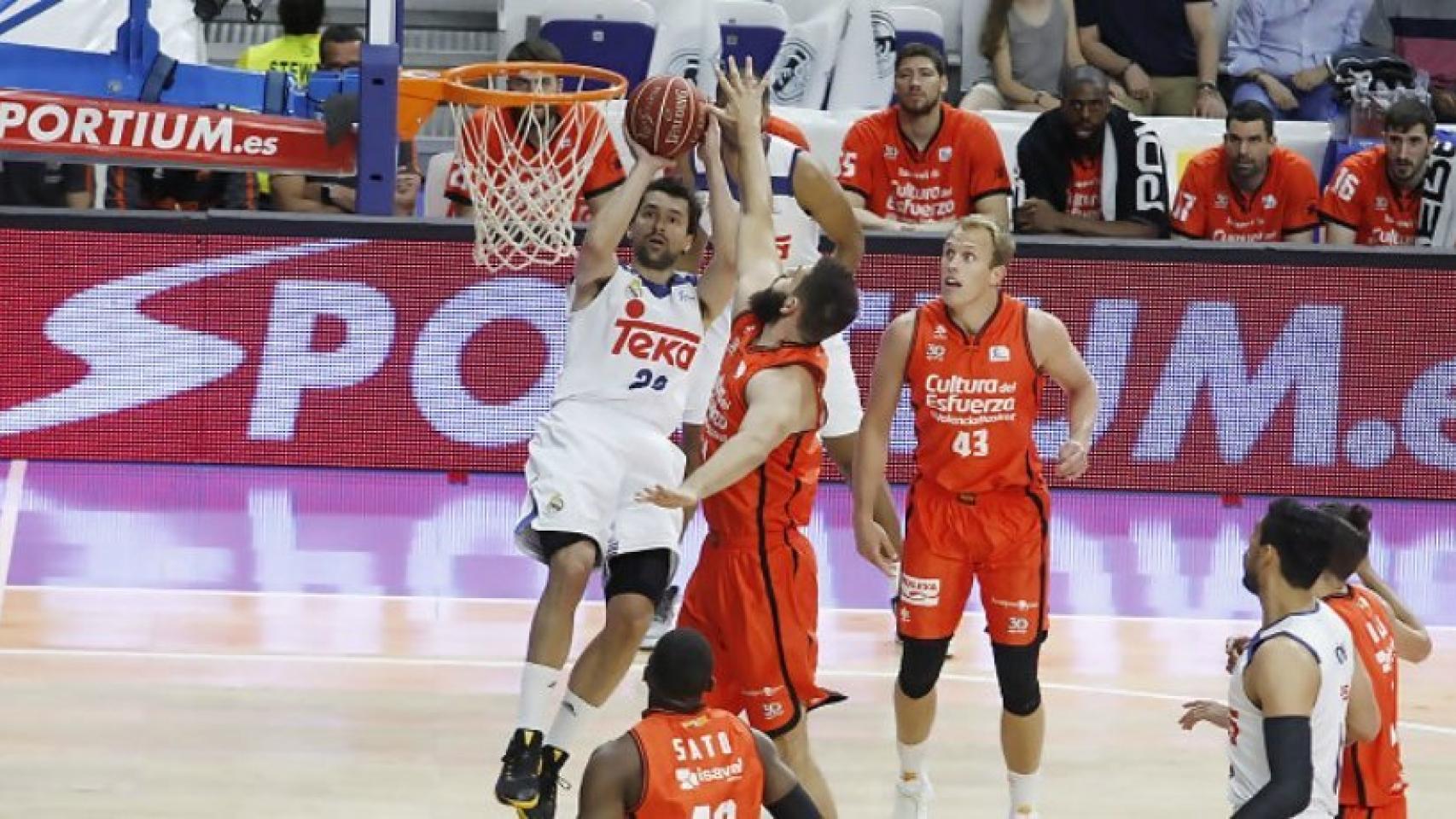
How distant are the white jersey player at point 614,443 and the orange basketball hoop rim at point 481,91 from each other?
120cm

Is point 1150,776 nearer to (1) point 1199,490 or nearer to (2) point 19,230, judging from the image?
(1) point 1199,490

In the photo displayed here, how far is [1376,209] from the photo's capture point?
13055mm

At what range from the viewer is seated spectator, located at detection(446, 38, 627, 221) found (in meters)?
9.88

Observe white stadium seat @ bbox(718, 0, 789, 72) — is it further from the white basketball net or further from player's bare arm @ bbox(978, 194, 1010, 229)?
the white basketball net

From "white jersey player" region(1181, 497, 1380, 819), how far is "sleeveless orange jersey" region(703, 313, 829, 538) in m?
1.97

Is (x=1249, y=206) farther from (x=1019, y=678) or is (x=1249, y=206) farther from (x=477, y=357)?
(x=1019, y=678)

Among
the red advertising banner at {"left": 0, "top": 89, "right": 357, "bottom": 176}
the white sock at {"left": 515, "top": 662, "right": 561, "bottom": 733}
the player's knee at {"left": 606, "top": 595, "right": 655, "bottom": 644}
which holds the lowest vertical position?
→ the white sock at {"left": 515, "top": 662, "right": 561, "bottom": 733}

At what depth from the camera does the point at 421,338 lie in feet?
40.6

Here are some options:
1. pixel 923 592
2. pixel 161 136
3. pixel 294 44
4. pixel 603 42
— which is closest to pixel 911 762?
pixel 923 592

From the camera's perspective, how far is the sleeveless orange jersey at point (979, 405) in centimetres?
792

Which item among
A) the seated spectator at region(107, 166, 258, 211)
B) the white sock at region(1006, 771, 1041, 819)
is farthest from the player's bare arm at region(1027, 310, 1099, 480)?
the seated spectator at region(107, 166, 258, 211)

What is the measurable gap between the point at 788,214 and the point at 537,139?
3.28ft

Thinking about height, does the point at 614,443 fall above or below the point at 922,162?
below

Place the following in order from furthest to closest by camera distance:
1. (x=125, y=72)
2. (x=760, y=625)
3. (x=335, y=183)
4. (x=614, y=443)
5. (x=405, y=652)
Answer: (x=335, y=183) < (x=405, y=652) < (x=125, y=72) < (x=614, y=443) < (x=760, y=625)
